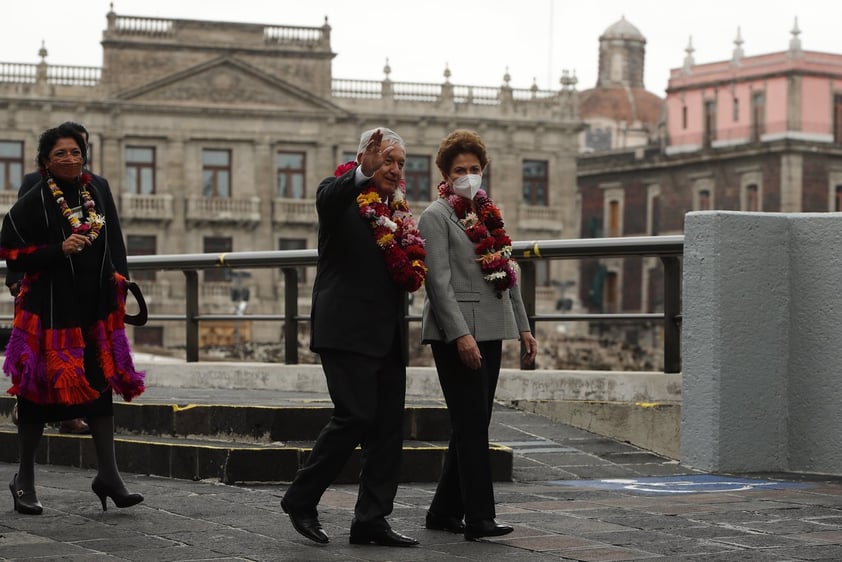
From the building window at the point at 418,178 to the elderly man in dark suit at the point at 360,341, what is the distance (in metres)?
58.0

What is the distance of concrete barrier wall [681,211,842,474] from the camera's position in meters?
9.26

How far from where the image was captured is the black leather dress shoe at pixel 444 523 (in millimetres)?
6953

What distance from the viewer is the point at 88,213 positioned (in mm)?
7406

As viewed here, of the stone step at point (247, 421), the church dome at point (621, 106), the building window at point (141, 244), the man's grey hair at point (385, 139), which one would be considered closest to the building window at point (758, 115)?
the church dome at point (621, 106)

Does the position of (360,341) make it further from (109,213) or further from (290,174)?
(290,174)

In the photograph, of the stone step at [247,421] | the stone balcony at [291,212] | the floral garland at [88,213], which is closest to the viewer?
the floral garland at [88,213]

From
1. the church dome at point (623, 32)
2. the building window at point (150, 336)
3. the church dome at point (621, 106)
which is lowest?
the building window at point (150, 336)

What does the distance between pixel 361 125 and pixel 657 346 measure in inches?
553

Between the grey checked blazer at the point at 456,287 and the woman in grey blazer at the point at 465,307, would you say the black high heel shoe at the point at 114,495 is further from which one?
the grey checked blazer at the point at 456,287

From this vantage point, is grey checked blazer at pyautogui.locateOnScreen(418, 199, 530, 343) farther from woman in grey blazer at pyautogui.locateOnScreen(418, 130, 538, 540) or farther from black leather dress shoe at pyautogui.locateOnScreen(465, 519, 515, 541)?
black leather dress shoe at pyautogui.locateOnScreen(465, 519, 515, 541)

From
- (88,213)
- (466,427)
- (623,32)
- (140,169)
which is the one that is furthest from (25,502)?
(623,32)

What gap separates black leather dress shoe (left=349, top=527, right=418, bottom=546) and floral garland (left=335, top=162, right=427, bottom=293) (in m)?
0.96

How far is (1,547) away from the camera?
636cm

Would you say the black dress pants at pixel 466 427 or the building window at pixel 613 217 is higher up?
the building window at pixel 613 217
